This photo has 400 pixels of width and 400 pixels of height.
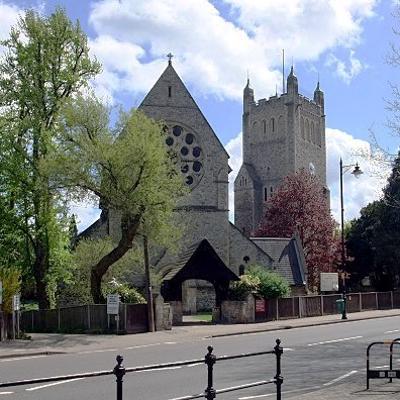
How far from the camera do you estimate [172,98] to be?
51156 millimetres

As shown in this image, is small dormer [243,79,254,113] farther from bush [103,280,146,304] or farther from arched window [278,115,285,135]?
bush [103,280,146,304]

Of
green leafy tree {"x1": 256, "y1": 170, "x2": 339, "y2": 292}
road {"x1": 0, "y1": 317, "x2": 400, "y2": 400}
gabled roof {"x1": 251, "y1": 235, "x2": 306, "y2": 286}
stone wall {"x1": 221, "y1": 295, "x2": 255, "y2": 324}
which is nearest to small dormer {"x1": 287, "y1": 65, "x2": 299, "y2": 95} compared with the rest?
green leafy tree {"x1": 256, "y1": 170, "x2": 339, "y2": 292}

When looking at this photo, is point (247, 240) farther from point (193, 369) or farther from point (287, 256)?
point (193, 369)

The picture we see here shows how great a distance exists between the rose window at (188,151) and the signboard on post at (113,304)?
73.4 ft

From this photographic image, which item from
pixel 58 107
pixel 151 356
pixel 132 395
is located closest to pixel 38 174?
pixel 58 107

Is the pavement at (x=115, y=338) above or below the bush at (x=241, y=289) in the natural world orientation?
below

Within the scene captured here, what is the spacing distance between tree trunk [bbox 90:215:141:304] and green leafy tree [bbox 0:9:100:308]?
333cm

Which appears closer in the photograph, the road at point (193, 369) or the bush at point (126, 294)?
the road at point (193, 369)

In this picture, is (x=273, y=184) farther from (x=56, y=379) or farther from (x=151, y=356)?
(x=56, y=379)

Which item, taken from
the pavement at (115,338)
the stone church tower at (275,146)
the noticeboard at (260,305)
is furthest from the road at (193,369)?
the stone church tower at (275,146)

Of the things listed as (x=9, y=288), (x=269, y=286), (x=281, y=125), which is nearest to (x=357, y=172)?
(x=269, y=286)

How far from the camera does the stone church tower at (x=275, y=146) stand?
335ft

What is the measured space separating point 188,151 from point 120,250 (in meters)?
21.6

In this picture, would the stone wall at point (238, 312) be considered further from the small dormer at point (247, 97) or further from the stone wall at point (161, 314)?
the small dormer at point (247, 97)
